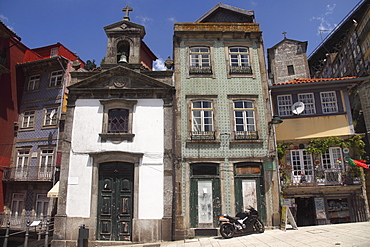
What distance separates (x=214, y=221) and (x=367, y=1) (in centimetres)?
2515

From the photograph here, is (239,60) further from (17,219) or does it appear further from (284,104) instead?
(17,219)

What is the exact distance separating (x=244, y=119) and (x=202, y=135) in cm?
237

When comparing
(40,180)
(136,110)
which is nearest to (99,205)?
(136,110)

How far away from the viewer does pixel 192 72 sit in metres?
14.2

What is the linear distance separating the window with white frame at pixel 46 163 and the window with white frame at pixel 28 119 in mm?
2343

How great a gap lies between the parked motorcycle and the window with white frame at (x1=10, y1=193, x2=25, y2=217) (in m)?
13.1

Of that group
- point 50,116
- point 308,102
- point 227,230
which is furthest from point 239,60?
point 50,116

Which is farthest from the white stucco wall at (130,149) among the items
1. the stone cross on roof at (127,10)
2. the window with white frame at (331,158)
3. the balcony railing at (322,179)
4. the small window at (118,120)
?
the window with white frame at (331,158)

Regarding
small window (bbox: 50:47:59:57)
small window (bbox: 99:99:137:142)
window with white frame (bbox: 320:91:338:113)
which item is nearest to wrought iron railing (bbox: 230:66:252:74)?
window with white frame (bbox: 320:91:338:113)

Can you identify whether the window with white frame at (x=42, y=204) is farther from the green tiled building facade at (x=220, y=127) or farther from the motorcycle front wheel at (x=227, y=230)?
the motorcycle front wheel at (x=227, y=230)

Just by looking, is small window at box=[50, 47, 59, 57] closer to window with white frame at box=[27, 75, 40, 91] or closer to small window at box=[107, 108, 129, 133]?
window with white frame at box=[27, 75, 40, 91]

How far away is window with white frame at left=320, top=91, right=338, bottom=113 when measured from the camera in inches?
584

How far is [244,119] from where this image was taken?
13.7m

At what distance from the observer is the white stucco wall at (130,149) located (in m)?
12.4
